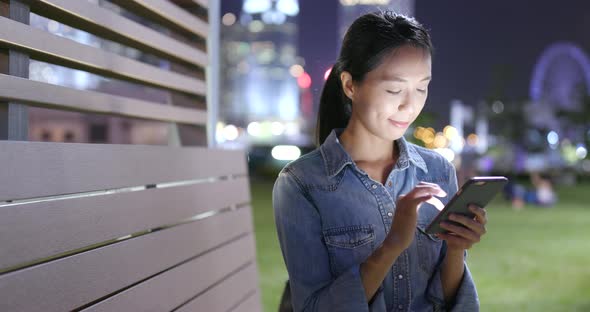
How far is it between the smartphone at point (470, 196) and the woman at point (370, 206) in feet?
0.09

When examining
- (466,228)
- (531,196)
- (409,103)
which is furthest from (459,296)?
(531,196)

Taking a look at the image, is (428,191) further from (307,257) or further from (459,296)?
(459,296)

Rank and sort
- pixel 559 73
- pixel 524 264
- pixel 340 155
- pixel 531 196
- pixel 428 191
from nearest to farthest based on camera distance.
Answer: pixel 428 191 < pixel 340 155 < pixel 524 264 < pixel 531 196 < pixel 559 73

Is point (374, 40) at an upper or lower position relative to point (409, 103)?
upper

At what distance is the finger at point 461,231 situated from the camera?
1.72 metres

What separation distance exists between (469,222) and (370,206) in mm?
299

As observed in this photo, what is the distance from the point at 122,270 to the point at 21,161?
615 millimetres

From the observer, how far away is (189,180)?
9.26 feet

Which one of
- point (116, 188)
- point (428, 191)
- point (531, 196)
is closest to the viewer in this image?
point (428, 191)

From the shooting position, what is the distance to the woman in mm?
1819

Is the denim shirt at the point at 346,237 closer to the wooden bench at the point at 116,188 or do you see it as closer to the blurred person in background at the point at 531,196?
the wooden bench at the point at 116,188

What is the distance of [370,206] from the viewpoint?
1.91 meters

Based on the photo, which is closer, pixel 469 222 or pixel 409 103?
pixel 469 222

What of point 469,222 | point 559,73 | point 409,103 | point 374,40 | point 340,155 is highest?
point 559,73
